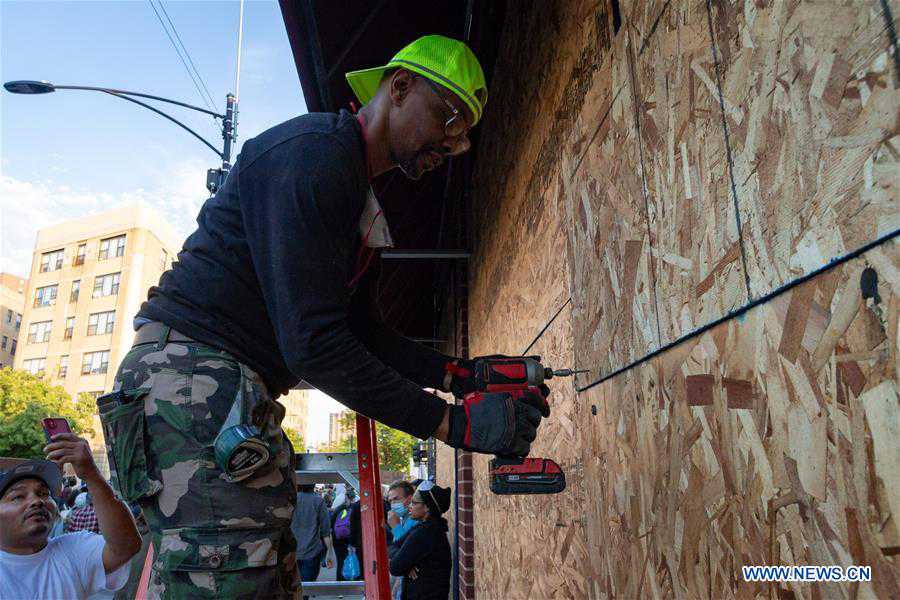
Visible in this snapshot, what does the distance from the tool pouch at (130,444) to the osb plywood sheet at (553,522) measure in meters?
1.46

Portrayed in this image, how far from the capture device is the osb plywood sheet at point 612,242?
167cm

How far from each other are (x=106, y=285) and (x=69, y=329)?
11.6ft

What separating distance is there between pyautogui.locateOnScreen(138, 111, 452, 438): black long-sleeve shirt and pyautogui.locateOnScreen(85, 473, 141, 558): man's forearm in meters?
1.11

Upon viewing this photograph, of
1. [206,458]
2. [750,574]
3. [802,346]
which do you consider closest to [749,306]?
[802,346]

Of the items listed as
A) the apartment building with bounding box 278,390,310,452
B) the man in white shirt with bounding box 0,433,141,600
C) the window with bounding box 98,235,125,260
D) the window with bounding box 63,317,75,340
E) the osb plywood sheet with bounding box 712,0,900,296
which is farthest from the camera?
the apartment building with bounding box 278,390,310,452

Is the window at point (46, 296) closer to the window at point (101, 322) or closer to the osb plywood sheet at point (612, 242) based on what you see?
the window at point (101, 322)

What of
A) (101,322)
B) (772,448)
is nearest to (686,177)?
(772,448)

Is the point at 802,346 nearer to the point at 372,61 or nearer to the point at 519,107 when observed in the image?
the point at 519,107

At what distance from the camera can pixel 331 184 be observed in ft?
5.41

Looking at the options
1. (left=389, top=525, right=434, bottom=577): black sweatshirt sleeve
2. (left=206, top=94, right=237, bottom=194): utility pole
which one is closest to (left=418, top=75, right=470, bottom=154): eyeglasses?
(left=389, top=525, right=434, bottom=577): black sweatshirt sleeve

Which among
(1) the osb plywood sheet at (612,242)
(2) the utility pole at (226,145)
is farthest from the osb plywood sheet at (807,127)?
(2) the utility pole at (226,145)

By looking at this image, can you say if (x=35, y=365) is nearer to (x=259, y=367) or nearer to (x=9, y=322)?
(x=9, y=322)

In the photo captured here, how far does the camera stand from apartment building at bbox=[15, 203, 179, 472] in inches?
1439

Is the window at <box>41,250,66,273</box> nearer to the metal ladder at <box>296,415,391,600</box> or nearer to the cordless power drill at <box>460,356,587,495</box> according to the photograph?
the metal ladder at <box>296,415,391,600</box>
